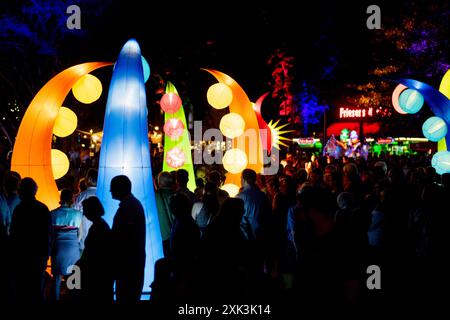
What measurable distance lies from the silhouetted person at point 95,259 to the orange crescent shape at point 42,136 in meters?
4.36

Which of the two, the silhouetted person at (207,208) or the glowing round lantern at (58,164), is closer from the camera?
the silhouetted person at (207,208)

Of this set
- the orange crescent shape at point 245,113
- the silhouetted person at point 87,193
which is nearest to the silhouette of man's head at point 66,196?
the silhouetted person at point 87,193

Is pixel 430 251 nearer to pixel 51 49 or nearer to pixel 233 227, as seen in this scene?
pixel 233 227

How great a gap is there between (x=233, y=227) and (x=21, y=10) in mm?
15772

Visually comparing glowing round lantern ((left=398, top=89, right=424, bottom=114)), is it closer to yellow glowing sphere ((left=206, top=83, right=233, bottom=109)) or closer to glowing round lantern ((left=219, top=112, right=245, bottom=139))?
glowing round lantern ((left=219, top=112, right=245, bottom=139))

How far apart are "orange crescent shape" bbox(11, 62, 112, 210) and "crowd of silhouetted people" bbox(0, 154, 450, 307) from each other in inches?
44.7

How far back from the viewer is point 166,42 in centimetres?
2023

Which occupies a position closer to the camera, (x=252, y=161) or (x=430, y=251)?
(x=430, y=251)

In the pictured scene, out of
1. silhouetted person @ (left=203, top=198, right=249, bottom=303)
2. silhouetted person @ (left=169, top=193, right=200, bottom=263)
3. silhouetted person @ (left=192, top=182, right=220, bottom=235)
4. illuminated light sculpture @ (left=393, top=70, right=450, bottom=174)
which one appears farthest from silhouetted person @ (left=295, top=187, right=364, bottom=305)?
illuminated light sculpture @ (left=393, top=70, right=450, bottom=174)

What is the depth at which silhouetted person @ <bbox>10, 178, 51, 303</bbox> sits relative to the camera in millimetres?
5723

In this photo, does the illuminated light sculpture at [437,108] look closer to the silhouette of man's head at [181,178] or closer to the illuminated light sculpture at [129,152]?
the silhouette of man's head at [181,178]

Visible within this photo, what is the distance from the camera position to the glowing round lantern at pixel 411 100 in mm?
12008
